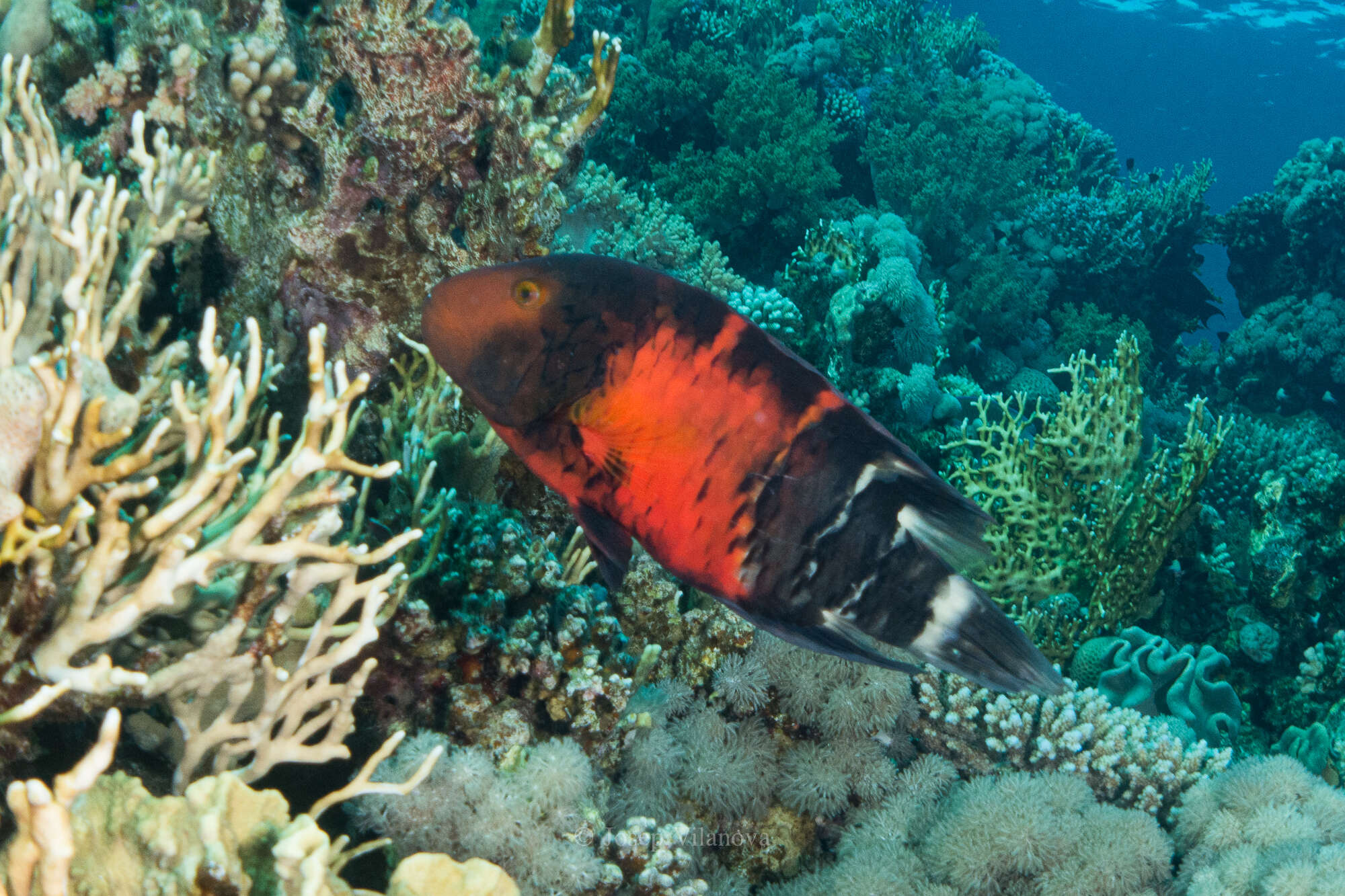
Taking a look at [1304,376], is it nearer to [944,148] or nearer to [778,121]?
[944,148]

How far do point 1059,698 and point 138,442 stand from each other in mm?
4539

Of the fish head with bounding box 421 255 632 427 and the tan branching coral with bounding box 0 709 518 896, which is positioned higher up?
the fish head with bounding box 421 255 632 427

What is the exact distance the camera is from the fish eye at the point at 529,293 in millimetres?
1713

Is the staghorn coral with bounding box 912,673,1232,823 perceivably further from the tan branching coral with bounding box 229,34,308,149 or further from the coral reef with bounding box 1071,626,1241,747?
the tan branching coral with bounding box 229,34,308,149

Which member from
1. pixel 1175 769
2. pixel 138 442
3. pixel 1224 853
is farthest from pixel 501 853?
pixel 1175 769

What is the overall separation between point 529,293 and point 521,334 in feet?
0.31

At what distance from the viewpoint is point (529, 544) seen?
299cm

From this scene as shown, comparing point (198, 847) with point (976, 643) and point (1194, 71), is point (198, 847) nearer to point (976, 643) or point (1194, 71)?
point (976, 643)

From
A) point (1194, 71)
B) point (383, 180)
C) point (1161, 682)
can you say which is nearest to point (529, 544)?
point (383, 180)

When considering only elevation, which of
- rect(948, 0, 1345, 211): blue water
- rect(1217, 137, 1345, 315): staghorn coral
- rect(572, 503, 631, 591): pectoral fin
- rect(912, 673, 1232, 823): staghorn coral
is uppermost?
rect(948, 0, 1345, 211): blue water

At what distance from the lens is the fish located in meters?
1.71

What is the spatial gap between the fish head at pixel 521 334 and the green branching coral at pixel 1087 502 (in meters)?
4.88

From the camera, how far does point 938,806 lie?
11.3 ft

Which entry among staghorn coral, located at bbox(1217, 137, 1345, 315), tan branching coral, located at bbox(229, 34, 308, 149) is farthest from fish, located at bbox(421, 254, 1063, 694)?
staghorn coral, located at bbox(1217, 137, 1345, 315)
